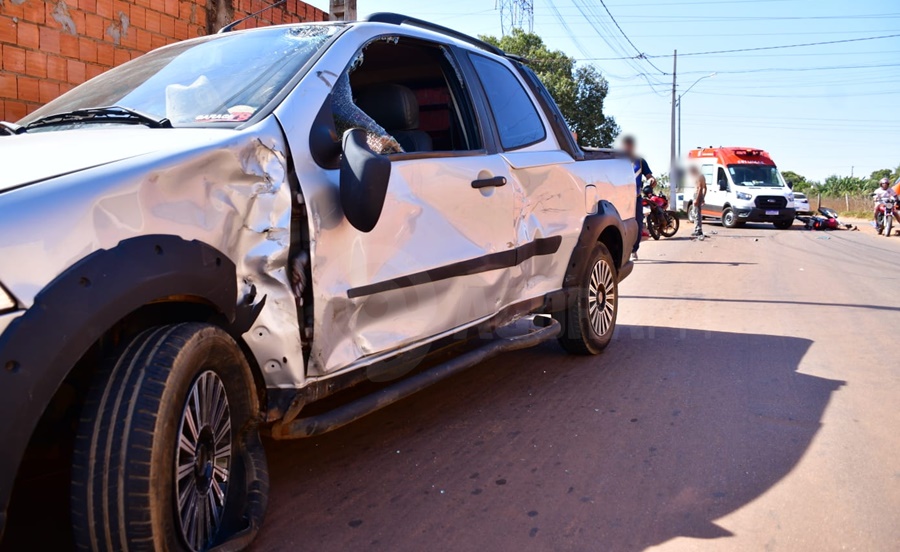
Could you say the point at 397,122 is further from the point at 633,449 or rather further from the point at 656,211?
the point at 656,211

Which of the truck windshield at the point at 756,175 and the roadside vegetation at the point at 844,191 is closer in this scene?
the truck windshield at the point at 756,175

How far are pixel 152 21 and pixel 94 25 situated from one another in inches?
29.5

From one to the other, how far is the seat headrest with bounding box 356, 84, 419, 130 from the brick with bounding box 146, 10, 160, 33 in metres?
4.67

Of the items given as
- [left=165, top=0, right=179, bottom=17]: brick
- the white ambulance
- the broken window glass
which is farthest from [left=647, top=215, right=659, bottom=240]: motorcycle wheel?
the broken window glass

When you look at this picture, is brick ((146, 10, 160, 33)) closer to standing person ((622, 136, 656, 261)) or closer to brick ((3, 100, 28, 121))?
brick ((3, 100, 28, 121))

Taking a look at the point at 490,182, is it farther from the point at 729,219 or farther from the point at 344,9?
the point at 729,219

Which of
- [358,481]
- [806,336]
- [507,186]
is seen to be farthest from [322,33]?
[806,336]

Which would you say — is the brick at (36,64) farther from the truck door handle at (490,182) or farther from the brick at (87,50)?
the truck door handle at (490,182)

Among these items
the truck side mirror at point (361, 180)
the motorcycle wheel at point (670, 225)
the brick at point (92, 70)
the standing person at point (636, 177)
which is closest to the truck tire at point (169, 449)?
the truck side mirror at point (361, 180)

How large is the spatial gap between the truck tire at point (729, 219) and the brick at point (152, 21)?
21.7 meters

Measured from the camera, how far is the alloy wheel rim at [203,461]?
2299 millimetres

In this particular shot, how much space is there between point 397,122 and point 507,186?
752 mm

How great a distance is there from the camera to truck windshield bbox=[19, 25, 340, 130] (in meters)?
3.04

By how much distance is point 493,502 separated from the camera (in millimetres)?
3174
